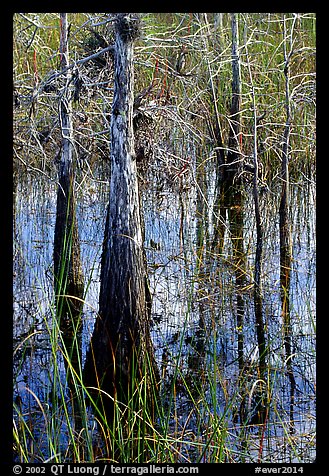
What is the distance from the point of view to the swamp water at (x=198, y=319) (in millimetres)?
4820

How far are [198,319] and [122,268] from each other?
5.34 ft

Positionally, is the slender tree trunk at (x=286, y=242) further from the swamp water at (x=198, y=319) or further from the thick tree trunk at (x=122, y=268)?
the thick tree trunk at (x=122, y=268)

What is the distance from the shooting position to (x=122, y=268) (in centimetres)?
578

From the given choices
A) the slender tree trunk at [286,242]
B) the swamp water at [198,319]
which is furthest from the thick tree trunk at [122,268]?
the slender tree trunk at [286,242]

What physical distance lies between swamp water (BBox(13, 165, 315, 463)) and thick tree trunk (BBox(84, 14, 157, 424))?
1.35 feet

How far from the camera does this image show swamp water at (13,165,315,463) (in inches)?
190

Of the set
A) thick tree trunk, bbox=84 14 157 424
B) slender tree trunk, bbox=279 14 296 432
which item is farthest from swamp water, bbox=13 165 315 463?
thick tree trunk, bbox=84 14 157 424

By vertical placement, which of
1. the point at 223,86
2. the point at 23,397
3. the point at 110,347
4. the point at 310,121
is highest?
the point at 223,86

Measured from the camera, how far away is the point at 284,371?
593cm

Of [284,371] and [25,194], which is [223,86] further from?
[284,371]

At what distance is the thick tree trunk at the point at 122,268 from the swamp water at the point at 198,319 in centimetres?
41

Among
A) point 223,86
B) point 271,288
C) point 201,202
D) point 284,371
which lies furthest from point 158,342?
point 223,86

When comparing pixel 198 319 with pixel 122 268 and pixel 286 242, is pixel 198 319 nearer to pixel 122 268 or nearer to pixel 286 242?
pixel 122 268
